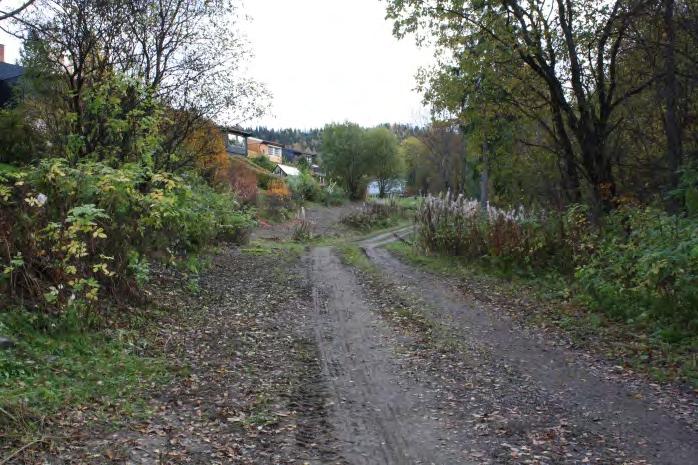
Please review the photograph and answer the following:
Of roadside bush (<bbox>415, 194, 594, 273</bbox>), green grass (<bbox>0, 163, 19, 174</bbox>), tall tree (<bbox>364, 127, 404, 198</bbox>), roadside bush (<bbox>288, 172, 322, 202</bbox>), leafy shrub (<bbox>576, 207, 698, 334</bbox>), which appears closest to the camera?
green grass (<bbox>0, 163, 19, 174</bbox>)

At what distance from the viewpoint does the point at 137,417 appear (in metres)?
4.92

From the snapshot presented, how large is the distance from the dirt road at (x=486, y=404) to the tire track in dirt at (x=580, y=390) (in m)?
0.01

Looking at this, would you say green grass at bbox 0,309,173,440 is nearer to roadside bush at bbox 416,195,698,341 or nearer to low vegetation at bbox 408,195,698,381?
low vegetation at bbox 408,195,698,381

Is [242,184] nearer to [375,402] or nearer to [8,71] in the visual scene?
[8,71]

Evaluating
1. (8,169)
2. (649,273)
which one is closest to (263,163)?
(8,169)

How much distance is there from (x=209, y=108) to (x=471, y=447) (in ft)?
39.5

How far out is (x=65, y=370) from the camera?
18.0 ft

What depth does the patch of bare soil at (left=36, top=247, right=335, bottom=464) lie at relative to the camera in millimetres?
4371

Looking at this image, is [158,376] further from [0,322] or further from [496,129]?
[496,129]

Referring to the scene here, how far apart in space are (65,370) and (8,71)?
100 ft

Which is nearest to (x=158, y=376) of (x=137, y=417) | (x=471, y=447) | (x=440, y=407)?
(x=137, y=417)

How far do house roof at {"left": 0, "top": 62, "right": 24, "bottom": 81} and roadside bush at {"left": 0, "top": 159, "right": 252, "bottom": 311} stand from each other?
24864mm

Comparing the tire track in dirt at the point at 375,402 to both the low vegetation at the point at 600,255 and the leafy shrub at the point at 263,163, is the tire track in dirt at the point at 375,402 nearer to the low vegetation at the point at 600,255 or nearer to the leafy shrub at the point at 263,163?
the low vegetation at the point at 600,255

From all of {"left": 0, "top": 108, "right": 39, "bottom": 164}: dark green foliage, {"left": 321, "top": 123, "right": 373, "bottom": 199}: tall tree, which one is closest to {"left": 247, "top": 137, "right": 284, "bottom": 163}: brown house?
{"left": 321, "top": 123, "right": 373, "bottom": 199}: tall tree
